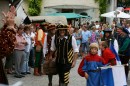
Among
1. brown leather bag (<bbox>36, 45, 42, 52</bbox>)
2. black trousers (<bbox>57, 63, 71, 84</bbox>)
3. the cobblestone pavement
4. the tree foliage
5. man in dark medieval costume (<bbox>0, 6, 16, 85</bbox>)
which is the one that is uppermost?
the tree foliage

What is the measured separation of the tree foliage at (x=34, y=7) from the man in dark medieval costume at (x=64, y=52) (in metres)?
27.2

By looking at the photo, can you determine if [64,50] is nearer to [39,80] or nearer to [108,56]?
[108,56]

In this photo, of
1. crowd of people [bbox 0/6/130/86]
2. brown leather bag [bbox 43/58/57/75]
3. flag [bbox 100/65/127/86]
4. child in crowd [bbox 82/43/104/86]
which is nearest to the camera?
crowd of people [bbox 0/6/130/86]

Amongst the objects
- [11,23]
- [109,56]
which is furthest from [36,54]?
[11,23]

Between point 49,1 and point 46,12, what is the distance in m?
1.09

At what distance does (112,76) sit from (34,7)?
2886cm

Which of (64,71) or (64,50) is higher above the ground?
(64,50)

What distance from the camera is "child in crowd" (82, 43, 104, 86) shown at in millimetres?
7594

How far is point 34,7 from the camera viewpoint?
36250 mm

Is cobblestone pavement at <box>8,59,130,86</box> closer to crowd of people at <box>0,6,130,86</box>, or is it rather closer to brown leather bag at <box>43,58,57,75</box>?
crowd of people at <box>0,6,130,86</box>

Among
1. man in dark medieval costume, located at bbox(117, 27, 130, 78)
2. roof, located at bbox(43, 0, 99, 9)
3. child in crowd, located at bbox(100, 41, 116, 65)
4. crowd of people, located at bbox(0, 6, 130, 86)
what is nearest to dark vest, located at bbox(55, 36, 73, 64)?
crowd of people, located at bbox(0, 6, 130, 86)

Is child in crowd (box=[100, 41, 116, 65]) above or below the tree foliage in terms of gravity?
below

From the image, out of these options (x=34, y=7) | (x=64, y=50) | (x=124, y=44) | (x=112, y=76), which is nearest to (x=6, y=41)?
(x=112, y=76)

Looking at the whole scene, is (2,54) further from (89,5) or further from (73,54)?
(89,5)
